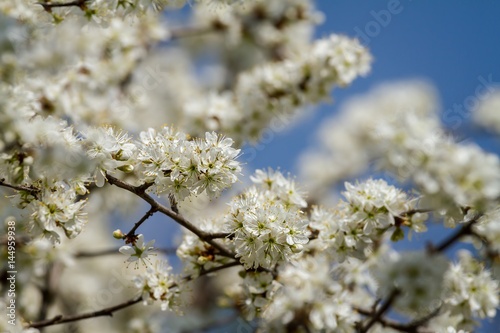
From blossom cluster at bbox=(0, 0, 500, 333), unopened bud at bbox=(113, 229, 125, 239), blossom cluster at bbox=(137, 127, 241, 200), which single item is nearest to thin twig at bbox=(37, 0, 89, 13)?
blossom cluster at bbox=(0, 0, 500, 333)

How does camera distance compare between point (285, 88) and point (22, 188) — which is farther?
point (285, 88)

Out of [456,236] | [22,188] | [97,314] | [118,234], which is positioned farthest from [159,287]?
[456,236]

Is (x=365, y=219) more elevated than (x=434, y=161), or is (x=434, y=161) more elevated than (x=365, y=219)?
(x=434, y=161)

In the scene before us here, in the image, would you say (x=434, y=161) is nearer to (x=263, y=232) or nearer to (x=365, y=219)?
(x=365, y=219)

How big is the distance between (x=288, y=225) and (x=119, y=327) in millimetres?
5959

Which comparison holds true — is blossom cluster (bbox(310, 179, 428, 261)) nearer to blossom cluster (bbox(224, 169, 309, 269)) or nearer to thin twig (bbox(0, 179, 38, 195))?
blossom cluster (bbox(224, 169, 309, 269))

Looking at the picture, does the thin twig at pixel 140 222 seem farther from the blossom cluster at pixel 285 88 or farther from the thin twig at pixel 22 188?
the blossom cluster at pixel 285 88

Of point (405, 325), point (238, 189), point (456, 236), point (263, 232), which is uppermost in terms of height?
point (238, 189)

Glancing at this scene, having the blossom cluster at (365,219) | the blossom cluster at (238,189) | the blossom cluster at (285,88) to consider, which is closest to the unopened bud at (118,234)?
the blossom cluster at (238,189)

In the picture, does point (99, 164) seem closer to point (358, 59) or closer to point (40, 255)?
point (40, 255)

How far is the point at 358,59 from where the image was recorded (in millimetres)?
4770

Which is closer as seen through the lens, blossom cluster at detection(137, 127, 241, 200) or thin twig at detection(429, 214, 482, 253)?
blossom cluster at detection(137, 127, 241, 200)

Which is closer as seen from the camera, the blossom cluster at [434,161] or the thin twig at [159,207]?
the thin twig at [159,207]

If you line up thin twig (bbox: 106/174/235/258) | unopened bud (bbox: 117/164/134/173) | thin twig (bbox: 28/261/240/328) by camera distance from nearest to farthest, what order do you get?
1. thin twig (bbox: 106/174/235/258)
2. unopened bud (bbox: 117/164/134/173)
3. thin twig (bbox: 28/261/240/328)
